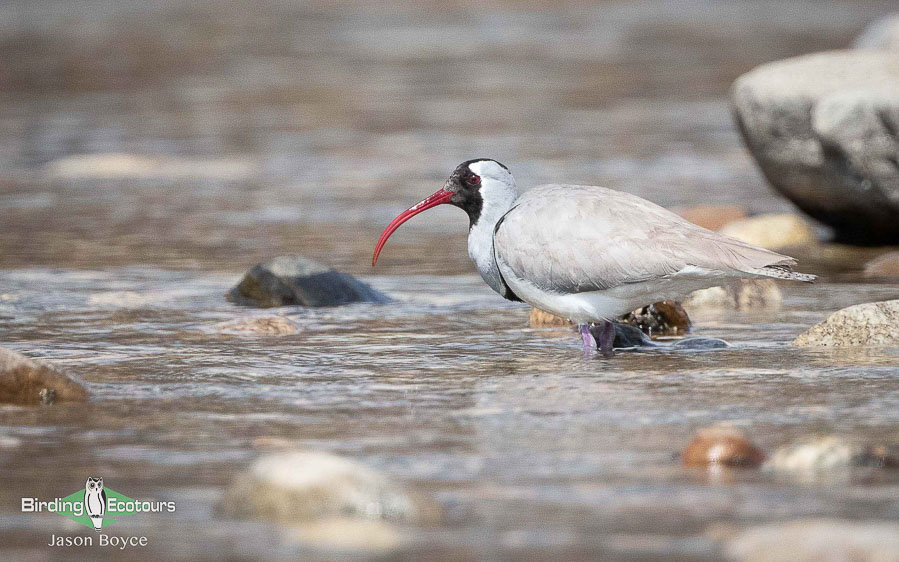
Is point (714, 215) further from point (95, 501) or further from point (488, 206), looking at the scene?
point (95, 501)

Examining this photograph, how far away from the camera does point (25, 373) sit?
673cm

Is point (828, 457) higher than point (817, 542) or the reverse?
higher

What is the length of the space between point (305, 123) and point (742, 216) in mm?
9641

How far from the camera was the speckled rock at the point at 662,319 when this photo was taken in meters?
8.91

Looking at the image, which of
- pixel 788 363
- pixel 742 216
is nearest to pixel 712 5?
pixel 742 216

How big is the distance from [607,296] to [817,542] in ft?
10.9

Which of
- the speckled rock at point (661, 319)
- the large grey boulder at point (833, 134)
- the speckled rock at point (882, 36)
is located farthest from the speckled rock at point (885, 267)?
the speckled rock at point (882, 36)

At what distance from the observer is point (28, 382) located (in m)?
6.75

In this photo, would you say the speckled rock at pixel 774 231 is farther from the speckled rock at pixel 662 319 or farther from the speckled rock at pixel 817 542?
the speckled rock at pixel 817 542

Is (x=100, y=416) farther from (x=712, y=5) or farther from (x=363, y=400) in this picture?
(x=712, y=5)

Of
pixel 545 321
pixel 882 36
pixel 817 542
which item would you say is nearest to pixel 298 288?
pixel 545 321

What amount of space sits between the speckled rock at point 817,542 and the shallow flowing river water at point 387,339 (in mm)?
148

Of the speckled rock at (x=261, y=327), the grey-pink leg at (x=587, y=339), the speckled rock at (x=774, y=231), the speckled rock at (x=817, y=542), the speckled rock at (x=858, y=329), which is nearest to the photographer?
the speckled rock at (x=817, y=542)
